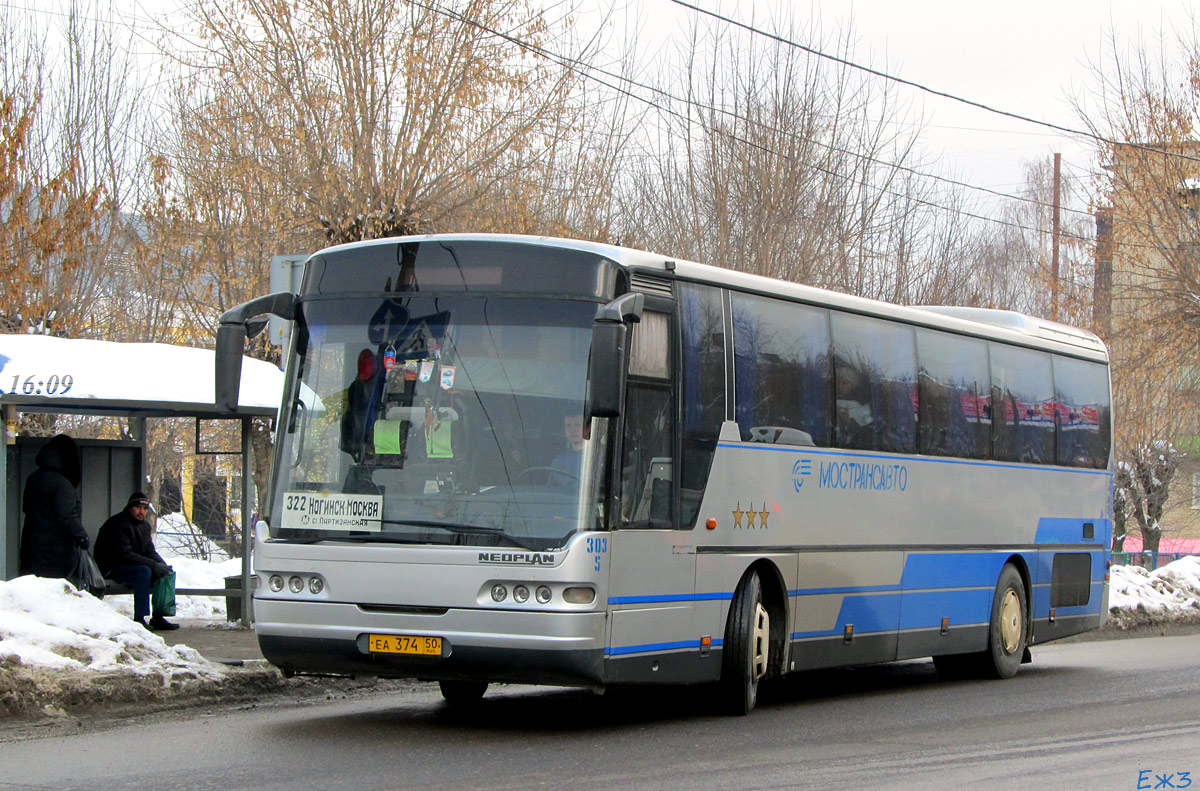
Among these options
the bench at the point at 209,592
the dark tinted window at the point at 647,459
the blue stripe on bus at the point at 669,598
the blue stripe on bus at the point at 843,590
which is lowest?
the bench at the point at 209,592

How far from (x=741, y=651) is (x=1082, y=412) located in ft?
23.2

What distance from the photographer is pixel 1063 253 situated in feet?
116

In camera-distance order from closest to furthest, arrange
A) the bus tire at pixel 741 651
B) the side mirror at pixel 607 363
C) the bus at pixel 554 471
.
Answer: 1. the side mirror at pixel 607 363
2. the bus at pixel 554 471
3. the bus tire at pixel 741 651

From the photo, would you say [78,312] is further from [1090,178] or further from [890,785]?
[890,785]

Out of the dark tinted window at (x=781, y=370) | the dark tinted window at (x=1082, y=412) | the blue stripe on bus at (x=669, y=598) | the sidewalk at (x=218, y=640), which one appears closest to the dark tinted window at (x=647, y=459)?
the blue stripe on bus at (x=669, y=598)

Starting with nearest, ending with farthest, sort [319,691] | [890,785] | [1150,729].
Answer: [890,785] → [1150,729] → [319,691]

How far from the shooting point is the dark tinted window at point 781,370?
11070 mm

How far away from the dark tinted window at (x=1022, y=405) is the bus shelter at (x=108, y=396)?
667cm

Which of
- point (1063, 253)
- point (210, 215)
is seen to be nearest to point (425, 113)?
point (210, 215)

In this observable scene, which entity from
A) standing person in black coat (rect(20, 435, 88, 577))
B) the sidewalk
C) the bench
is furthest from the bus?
the bench

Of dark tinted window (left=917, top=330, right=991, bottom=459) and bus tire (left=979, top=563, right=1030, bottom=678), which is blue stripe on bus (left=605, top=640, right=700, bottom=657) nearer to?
dark tinted window (left=917, top=330, right=991, bottom=459)

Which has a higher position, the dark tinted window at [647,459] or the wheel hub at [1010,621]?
the dark tinted window at [647,459]

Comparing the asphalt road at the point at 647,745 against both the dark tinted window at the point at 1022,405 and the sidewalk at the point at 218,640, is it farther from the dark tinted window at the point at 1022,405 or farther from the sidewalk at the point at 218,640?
the dark tinted window at the point at 1022,405

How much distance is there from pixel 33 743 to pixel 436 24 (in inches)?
573
